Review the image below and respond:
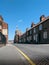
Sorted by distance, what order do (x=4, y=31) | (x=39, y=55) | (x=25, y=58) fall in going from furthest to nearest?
(x=4, y=31) → (x=39, y=55) → (x=25, y=58)

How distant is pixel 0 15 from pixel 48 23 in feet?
171

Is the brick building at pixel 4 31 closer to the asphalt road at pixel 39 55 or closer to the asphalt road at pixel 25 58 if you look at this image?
the asphalt road at pixel 39 55

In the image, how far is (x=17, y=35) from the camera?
17250 centimetres

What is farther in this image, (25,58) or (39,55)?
(39,55)

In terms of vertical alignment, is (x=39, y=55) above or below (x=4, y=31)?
below

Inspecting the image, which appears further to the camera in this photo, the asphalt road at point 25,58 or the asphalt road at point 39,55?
the asphalt road at point 39,55

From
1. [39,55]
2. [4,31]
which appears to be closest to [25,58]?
[39,55]

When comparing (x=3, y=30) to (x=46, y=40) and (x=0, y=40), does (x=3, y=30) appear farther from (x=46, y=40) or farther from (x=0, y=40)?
(x=46, y=40)

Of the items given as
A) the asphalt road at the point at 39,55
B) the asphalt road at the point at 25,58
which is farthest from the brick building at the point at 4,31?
the asphalt road at the point at 25,58

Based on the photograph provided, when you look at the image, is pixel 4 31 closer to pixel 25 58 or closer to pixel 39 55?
pixel 39 55

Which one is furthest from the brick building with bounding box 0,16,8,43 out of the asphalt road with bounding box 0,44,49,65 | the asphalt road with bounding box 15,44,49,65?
the asphalt road with bounding box 0,44,49,65

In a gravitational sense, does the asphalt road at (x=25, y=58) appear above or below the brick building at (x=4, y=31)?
below

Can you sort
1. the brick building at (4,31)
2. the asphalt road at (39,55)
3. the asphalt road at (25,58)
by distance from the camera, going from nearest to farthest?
the asphalt road at (25,58)
the asphalt road at (39,55)
the brick building at (4,31)

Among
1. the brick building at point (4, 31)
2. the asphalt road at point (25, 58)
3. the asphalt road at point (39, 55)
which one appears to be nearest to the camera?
the asphalt road at point (25, 58)
